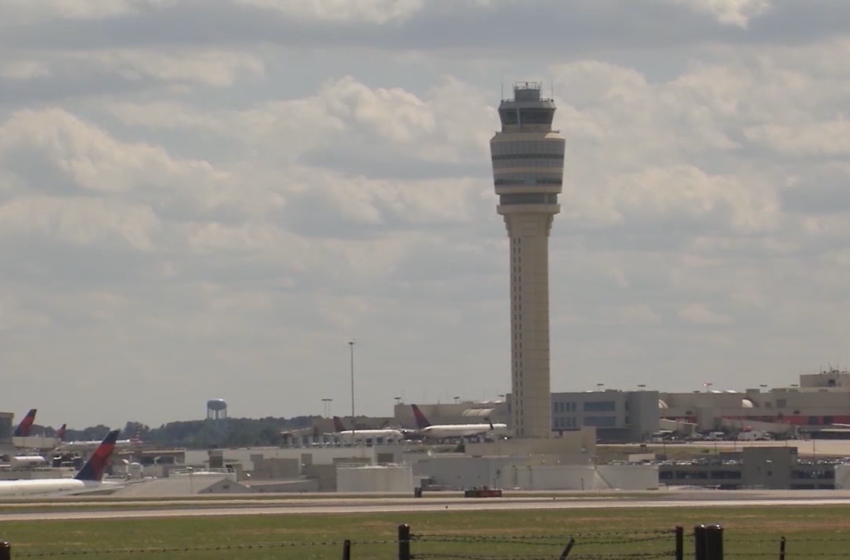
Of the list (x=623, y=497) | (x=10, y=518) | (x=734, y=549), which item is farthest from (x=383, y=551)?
(x=623, y=497)

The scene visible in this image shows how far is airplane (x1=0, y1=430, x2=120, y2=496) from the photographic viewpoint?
131625 mm

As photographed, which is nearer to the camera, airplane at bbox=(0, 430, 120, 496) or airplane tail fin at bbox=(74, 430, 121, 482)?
airplane at bbox=(0, 430, 120, 496)

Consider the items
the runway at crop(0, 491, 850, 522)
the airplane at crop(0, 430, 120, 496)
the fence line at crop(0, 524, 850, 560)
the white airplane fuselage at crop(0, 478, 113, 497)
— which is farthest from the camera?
the airplane at crop(0, 430, 120, 496)

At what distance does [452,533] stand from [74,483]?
66.7 m

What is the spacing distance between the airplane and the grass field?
4371 cm

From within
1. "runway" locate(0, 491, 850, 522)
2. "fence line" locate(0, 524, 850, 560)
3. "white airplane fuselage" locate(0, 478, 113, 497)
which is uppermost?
"white airplane fuselage" locate(0, 478, 113, 497)

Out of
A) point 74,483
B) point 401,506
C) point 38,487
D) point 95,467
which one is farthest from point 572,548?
point 95,467

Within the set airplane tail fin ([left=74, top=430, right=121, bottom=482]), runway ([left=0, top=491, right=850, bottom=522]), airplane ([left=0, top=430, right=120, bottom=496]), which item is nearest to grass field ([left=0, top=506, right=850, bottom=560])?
runway ([left=0, top=491, right=850, bottom=522])

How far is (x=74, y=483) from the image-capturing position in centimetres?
13700

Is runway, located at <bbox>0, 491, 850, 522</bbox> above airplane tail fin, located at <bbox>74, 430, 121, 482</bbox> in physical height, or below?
below

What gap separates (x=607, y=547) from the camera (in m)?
62.5

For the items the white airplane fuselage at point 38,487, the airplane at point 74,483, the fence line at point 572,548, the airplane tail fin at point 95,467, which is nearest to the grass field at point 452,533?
the fence line at point 572,548

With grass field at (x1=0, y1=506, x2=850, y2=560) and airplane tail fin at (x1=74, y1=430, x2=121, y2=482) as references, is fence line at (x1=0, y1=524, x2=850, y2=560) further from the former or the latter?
airplane tail fin at (x1=74, y1=430, x2=121, y2=482)

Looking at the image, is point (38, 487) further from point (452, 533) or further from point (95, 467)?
point (452, 533)
